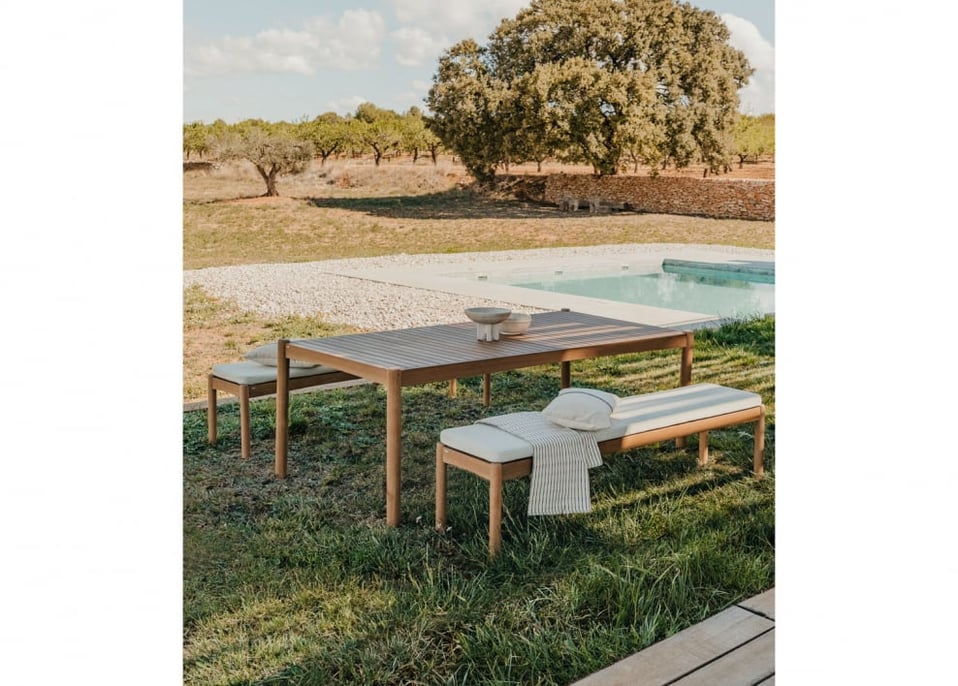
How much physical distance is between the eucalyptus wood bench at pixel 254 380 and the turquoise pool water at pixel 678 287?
213 inches

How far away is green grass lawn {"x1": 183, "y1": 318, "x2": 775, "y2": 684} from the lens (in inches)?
74.0

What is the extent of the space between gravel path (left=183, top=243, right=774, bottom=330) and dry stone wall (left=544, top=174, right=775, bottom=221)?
4.65 meters

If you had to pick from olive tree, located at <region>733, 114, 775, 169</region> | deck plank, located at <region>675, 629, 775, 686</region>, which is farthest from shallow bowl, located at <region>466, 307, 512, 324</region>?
olive tree, located at <region>733, 114, 775, 169</region>

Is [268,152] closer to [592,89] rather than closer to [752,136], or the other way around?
[592,89]

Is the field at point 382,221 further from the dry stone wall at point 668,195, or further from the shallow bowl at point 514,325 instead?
the shallow bowl at point 514,325

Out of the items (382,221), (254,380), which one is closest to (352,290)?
(254,380)

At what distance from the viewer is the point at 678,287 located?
33.0 feet

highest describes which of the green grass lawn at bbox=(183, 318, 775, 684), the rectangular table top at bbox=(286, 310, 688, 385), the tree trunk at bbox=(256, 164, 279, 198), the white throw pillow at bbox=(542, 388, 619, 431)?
the tree trunk at bbox=(256, 164, 279, 198)

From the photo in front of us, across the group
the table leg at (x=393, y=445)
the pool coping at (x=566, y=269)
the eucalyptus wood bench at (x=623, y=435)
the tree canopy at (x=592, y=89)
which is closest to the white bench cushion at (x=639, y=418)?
the eucalyptus wood bench at (x=623, y=435)

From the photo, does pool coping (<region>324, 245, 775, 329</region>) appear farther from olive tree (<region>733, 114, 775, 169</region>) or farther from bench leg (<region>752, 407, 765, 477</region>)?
olive tree (<region>733, 114, 775, 169</region>)
